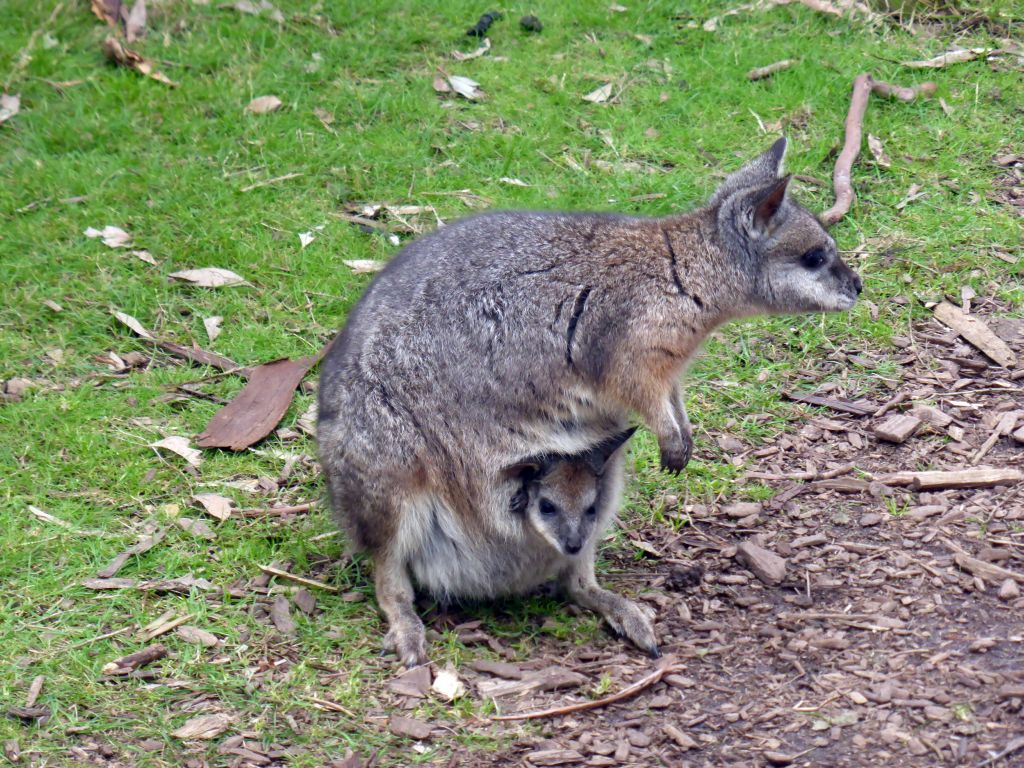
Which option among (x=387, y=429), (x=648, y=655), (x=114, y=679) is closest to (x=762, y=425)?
(x=648, y=655)

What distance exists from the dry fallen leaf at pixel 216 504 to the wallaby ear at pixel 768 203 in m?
2.45

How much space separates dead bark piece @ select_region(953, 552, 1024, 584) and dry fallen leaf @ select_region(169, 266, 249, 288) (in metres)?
3.82

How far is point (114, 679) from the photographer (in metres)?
4.28

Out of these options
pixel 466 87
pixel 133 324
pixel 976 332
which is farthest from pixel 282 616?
pixel 466 87

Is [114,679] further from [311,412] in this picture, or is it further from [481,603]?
[311,412]

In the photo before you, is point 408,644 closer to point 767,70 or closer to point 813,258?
point 813,258

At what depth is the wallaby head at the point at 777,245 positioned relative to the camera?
4.71 m

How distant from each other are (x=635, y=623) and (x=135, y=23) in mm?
5791

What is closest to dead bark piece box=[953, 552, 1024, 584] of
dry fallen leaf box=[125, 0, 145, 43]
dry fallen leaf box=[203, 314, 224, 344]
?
dry fallen leaf box=[203, 314, 224, 344]

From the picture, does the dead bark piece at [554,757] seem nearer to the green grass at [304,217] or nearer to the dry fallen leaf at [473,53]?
the green grass at [304,217]

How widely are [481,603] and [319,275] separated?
7.72ft

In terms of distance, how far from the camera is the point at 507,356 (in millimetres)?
4531

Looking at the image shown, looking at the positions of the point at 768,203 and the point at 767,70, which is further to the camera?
the point at 767,70

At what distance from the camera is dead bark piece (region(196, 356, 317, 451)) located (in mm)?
5625
